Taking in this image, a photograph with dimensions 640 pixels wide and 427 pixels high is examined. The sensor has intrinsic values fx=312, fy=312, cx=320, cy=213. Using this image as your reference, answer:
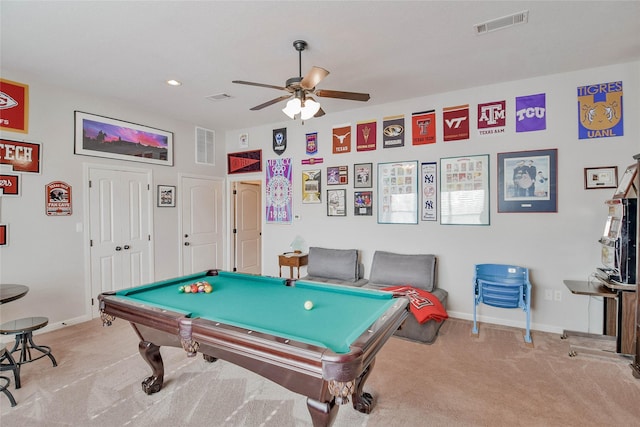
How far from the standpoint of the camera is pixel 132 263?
447 cm

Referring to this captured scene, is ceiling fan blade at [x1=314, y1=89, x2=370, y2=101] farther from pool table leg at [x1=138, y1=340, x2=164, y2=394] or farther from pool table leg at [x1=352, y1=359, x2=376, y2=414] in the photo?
pool table leg at [x1=138, y1=340, x2=164, y2=394]

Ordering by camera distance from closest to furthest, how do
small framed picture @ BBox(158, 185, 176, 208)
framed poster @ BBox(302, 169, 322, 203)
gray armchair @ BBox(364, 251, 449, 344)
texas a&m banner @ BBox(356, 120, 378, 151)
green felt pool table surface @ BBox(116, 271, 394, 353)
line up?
green felt pool table surface @ BBox(116, 271, 394, 353) < gray armchair @ BBox(364, 251, 449, 344) < texas a&m banner @ BBox(356, 120, 378, 151) < small framed picture @ BBox(158, 185, 176, 208) < framed poster @ BBox(302, 169, 322, 203)

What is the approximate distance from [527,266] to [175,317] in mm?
3703

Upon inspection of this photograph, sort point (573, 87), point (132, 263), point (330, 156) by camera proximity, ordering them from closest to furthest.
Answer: point (573, 87) → point (132, 263) → point (330, 156)

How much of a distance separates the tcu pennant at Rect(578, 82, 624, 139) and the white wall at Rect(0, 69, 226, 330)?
5674 mm

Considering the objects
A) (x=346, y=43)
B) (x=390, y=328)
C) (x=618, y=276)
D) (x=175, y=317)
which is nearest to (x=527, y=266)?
(x=618, y=276)

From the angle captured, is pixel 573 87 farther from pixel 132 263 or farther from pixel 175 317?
pixel 132 263

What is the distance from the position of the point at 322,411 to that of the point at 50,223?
390 cm

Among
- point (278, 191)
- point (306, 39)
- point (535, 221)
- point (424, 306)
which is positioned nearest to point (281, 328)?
point (424, 306)

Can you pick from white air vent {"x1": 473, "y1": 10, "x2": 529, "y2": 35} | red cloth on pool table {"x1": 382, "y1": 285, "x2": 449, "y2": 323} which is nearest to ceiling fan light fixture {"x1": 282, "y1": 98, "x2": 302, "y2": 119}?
white air vent {"x1": 473, "y1": 10, "x2": 529, "y2": 35}

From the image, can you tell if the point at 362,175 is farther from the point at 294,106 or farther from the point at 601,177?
the point at 601,177

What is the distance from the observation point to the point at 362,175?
4574mm

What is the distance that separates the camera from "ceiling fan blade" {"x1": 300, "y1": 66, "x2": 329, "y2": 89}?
7.43 ft

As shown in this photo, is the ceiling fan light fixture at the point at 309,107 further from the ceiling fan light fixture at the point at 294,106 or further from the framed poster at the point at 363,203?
the framed poster at the point at 363,203
